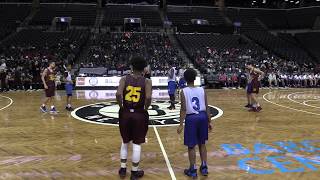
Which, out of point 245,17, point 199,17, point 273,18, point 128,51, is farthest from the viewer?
A: point 273,18

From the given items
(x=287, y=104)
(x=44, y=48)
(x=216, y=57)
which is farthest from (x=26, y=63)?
(x=287, y=104)

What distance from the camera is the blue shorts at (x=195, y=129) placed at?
573 centimetres

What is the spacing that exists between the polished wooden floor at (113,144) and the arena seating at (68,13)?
24.5 metres

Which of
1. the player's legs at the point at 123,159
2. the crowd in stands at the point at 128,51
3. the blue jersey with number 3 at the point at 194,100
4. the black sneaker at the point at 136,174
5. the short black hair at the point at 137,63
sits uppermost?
the crowd in stands at the point at 128,51

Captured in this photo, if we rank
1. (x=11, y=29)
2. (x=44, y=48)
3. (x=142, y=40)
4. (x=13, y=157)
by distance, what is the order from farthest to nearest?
(x=11, y=29) → (x=142, y=40) → (x=44, y=48) → (x=13, y=157)

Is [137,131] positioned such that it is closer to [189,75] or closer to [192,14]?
[189,75]

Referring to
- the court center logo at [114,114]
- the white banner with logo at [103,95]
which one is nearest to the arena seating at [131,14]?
the white banner with logo at [103,95]

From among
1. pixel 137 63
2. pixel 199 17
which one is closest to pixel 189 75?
pixel 137 63

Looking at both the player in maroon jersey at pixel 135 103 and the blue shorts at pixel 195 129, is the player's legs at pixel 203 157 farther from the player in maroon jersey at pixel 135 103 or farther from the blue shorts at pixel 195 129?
the player in maroon jersey at pixel 135 103

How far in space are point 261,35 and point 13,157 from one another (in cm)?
3306

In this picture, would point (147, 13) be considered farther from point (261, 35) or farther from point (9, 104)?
point (9, 104)

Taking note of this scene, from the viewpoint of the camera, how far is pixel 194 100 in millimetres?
5789

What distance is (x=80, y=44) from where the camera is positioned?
30344 mm

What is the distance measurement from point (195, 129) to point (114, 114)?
6510 mm
